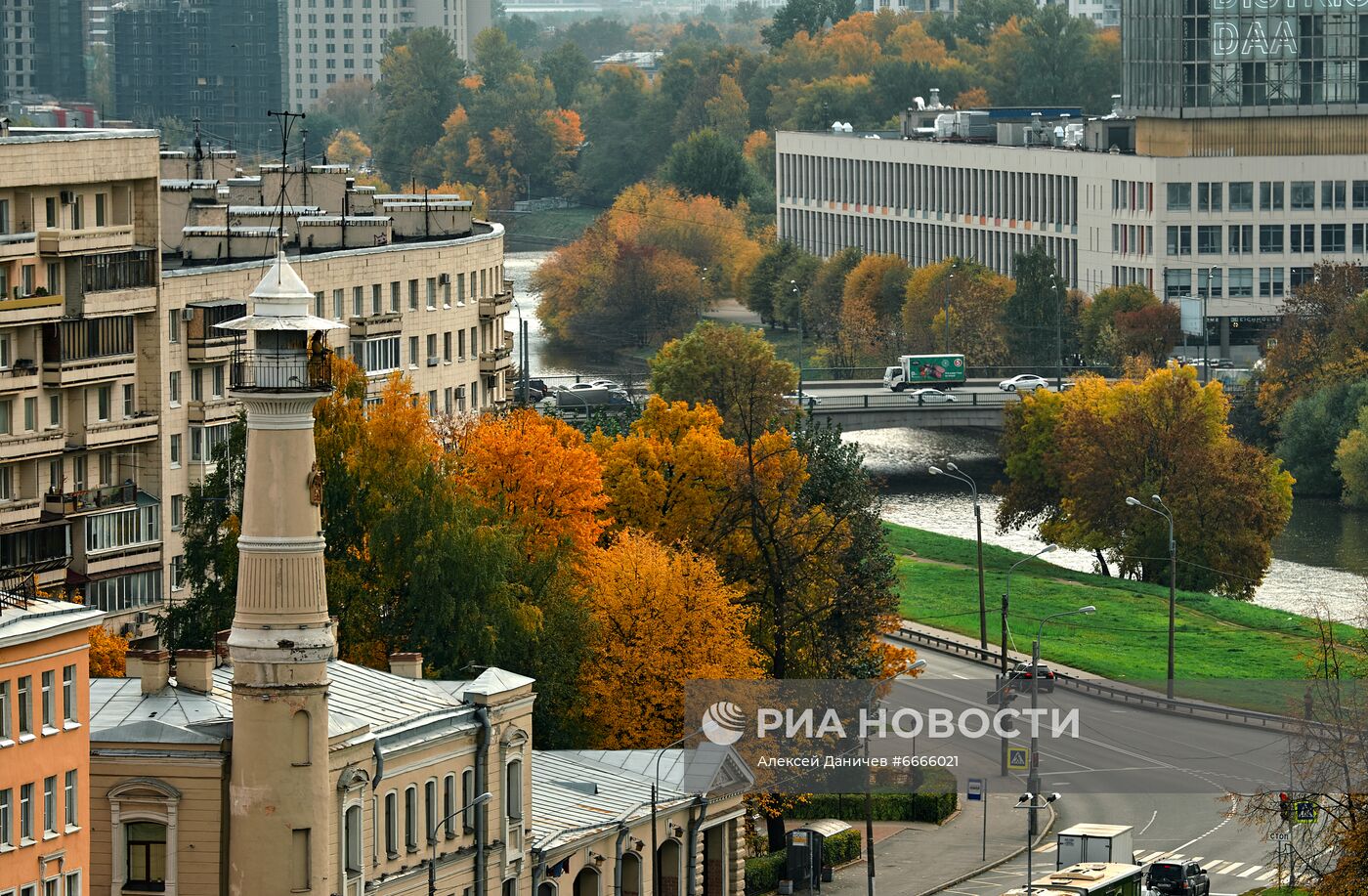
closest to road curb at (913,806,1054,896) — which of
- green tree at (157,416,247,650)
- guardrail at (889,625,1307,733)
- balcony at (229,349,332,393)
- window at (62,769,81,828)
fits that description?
guardrail at (889,625,1307,733)

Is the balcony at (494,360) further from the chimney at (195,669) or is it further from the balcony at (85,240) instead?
the chimney at (195,669)

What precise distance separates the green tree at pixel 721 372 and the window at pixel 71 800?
302 feet

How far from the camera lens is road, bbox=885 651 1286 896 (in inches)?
3898

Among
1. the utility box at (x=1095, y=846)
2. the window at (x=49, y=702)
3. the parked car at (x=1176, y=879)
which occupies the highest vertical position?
the window at (x=49, y=702)

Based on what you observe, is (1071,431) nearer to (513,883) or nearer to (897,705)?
(897,705)

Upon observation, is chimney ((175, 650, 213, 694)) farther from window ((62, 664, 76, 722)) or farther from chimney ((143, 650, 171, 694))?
window ((62, 664, 76, 722))

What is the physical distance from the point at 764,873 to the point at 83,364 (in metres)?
27.3

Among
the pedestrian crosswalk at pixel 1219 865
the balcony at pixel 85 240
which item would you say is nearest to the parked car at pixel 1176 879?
the pedestrian crosswalk at pixel 1219 865

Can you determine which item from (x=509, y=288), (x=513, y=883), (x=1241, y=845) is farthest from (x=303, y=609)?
(x=509, y=288)

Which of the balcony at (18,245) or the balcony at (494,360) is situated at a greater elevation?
the balcony at (18,245)

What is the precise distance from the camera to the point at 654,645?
99.9 m

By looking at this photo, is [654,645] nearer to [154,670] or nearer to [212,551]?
[212,551]

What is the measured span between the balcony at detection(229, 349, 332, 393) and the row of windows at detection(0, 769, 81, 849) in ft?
26.4

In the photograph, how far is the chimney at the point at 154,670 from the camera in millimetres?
76312
